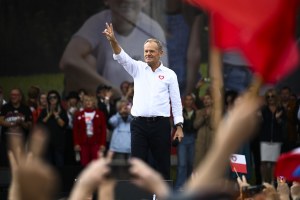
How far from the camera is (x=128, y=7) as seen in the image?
61.3 feet

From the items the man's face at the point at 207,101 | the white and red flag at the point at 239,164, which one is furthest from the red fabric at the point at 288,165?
the man's face at the point at 207,101

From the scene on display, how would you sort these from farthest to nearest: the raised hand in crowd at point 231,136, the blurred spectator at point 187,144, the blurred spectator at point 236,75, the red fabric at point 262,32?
the blurred spectator at point 236,75 → the blurred spectator at point 187,144 → the red fabric at point 262,32 → the raised hand in crowd at point 231,136

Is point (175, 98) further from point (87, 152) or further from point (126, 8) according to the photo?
point (126, 8)

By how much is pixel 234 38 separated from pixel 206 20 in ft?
48.1

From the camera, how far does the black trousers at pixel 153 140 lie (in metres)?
11.4

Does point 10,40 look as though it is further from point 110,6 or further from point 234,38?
point 234,38

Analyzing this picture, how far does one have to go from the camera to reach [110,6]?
1875 centimetres

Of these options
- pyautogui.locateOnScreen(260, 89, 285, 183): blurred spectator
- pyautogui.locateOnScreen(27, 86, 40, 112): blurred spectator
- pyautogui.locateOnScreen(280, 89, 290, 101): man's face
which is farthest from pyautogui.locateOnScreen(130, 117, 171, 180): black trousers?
pyautogui.locateOnScreen(280, 89, 290, 101): man's face

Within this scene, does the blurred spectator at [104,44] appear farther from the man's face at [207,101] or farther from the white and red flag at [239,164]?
the white and red flag at [239,164]

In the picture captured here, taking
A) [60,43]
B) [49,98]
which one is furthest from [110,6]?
[49,98]

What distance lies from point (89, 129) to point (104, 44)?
9.45ft

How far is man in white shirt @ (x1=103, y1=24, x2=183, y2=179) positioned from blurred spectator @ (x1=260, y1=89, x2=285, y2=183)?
590cm

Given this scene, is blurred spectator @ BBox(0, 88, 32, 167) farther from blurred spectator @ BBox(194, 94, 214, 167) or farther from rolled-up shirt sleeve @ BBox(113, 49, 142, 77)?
rolled-up shirt sleeve @ BBox(113, 49, 142, 77)

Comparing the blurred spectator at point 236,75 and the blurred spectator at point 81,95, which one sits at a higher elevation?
the blurred spectator at point 236,75
